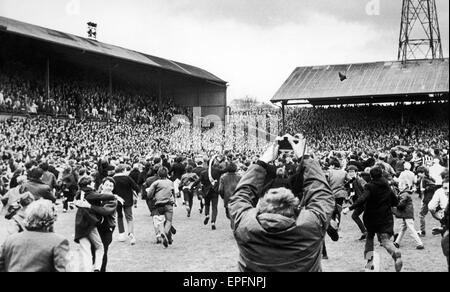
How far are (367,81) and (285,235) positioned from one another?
15908mm

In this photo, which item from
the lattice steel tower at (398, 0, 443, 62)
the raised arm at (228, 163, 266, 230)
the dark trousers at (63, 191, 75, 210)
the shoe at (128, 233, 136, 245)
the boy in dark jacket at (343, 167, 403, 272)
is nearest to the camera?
the raised arm at (228, 163, 266, 230)

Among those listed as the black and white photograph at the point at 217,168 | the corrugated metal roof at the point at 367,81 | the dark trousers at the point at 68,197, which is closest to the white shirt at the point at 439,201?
the black and white photograph at the point at 217,168

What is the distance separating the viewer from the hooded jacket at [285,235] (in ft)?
10.1

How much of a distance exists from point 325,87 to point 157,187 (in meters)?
12.4

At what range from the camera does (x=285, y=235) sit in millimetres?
3053

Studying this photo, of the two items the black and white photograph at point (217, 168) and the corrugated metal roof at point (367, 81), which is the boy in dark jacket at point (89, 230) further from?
Answer: the corrugated metal roof at point (367, 81)

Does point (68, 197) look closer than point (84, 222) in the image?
No

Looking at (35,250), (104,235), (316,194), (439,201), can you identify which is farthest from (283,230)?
(439,201)

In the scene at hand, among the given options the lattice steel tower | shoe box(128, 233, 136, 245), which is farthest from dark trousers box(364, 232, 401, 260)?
shoe box(128, 233, 136, 245)

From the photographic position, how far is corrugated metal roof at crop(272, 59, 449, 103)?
16.0m

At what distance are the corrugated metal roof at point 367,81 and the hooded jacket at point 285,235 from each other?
12.5m

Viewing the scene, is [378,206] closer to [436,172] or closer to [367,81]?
[436,172]

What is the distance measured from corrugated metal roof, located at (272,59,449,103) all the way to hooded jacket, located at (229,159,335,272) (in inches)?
493

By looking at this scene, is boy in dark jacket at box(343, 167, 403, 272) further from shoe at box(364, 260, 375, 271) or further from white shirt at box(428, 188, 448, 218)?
white shirt at box(428, 188, 448, 218)
